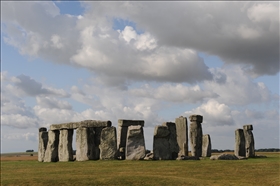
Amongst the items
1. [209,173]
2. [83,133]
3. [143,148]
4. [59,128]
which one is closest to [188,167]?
[209,173]

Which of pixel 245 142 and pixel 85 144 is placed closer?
pixel 85 144

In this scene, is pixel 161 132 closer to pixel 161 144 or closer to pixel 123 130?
pixel 161 144

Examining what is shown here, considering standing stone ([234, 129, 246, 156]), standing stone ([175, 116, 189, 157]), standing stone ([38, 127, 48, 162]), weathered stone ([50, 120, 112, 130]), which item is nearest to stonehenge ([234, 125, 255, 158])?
standing stone ([234, 129, 246, 156])

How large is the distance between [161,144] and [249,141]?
25.2ft

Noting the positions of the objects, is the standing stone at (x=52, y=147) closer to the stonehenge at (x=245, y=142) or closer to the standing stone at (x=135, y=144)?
the standing stone at (x=135, y=144)

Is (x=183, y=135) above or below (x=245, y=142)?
above

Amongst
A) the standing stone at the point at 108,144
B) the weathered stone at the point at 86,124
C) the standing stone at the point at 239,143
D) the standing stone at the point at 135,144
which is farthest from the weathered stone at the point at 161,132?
the standing stone at the point at 239,143

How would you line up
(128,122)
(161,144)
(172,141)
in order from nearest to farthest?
(161,144) → (172,141) → (128,122)

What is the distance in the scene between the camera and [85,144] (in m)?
27.0

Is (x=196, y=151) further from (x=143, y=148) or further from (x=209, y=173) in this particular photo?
(x=209, y=173)

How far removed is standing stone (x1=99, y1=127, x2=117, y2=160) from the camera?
26.2 m

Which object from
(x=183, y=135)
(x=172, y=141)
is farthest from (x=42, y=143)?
(x=183, y=135)

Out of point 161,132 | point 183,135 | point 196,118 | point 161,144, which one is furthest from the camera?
point 183,135

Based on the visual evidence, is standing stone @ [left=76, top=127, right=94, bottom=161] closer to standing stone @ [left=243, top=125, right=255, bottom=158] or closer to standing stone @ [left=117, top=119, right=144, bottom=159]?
standing stone @ [left=117, top=119, right=144, bottom=159]
